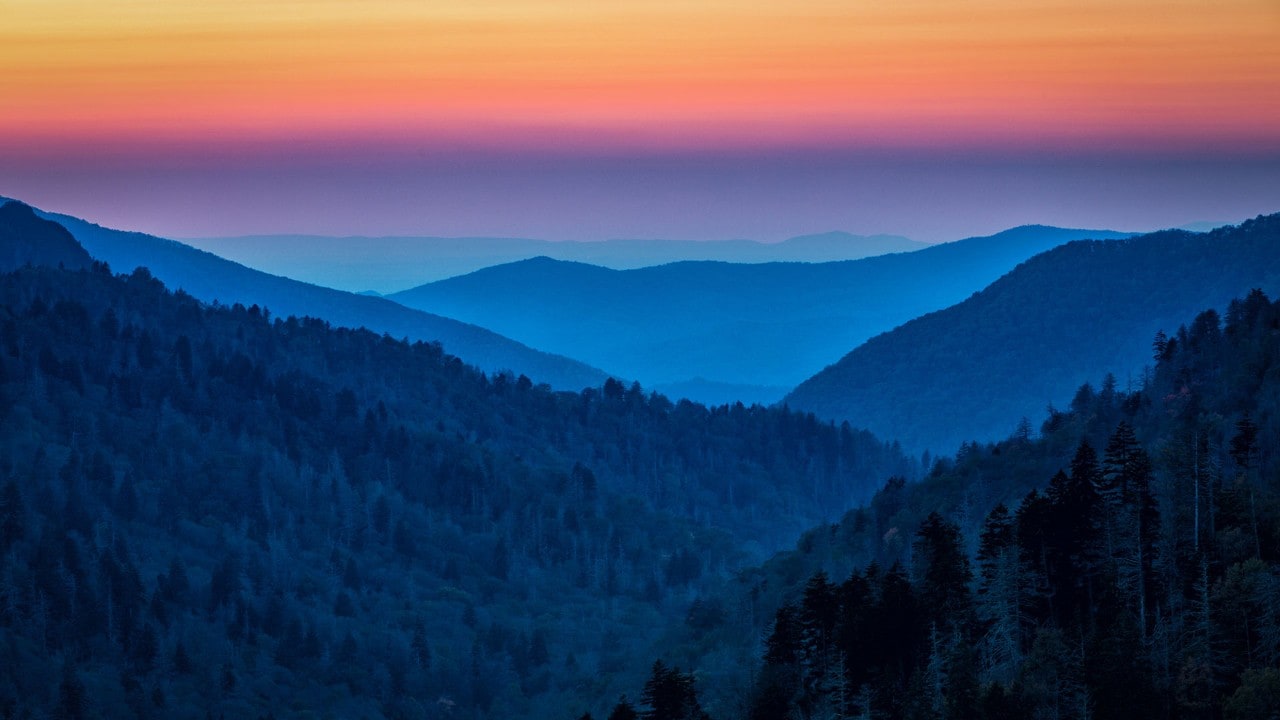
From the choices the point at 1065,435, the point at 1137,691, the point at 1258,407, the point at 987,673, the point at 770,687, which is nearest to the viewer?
the point at 1137,691

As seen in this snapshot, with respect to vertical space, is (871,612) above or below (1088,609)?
below

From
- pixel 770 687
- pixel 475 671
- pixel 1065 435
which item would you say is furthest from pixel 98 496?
pixel 770 687

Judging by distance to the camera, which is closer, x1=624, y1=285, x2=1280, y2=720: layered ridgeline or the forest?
x1=624, y1=285, x2=1280, y2=720: layered ridgeline

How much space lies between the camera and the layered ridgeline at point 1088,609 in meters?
68.2

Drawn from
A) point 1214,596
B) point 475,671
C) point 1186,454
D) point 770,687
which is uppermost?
point 1186,454

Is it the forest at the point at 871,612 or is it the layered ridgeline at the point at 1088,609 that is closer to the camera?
the layered ridgeline at the point at 1088,609

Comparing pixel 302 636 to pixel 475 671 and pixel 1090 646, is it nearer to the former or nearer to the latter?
pixel 475 671

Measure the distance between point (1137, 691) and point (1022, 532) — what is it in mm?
18938

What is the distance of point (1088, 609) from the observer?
80625 millimetres

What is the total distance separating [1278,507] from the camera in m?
80.1

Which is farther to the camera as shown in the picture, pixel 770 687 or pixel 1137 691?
pixel 770 687

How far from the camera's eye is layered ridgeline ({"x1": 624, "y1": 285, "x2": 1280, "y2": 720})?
6825 cm

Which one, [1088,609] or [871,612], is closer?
[1088,609]

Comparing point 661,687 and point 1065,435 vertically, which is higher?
point 1065,435
